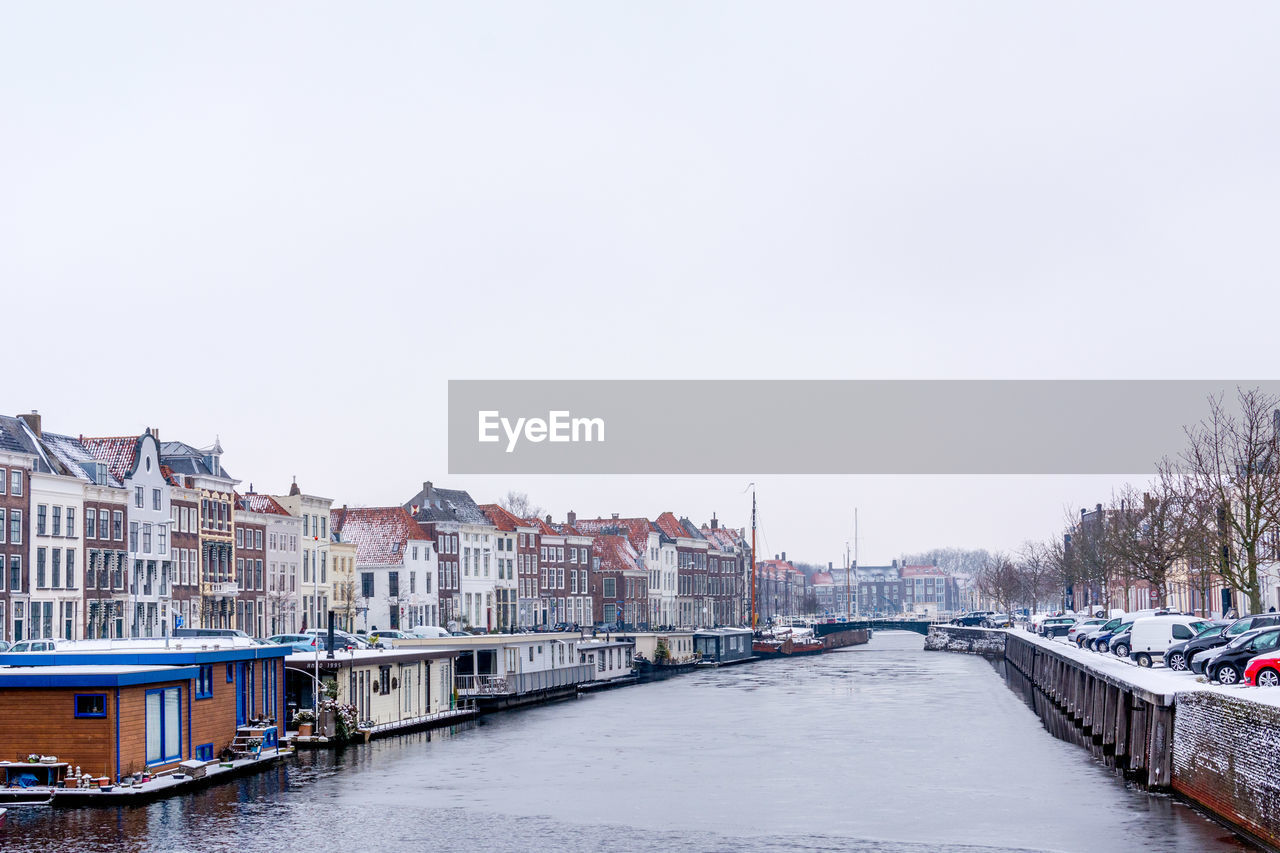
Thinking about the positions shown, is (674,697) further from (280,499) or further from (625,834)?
(625,834)

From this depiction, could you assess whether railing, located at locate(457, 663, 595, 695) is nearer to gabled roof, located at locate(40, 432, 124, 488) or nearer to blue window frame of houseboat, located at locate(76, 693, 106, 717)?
gabled roof, located at locate(40, 432, 124, 488)


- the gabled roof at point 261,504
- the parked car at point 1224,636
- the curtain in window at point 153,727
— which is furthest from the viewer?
the gabled roof at point 261,504

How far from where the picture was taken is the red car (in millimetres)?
48219

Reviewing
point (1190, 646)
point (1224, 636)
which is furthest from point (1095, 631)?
point (1224, 636)

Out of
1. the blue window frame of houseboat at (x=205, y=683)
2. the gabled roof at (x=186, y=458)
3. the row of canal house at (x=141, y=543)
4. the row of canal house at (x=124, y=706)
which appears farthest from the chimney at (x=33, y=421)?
the blue window frame of houseboat at (x=205, y=683)

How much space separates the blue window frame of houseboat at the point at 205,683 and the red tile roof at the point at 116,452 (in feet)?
163

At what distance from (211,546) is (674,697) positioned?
3579 centimetres

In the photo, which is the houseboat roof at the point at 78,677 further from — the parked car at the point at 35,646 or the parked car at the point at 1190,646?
the parked car at the point at 1190,646

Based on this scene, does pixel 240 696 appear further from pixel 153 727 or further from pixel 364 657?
pixel 364 657

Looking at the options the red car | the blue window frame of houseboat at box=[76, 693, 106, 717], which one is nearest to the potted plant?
the blue window frame of houseboat at box=[76, 693, 106, 717]

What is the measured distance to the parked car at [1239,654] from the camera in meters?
51.5

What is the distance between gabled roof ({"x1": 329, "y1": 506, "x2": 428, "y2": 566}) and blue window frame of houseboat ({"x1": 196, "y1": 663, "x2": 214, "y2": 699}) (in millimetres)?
82587

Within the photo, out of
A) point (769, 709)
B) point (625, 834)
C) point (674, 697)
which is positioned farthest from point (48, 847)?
point (674, 697)

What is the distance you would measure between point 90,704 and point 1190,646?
41.9m
